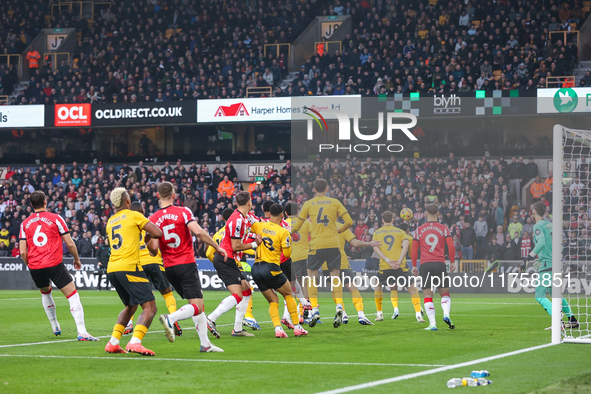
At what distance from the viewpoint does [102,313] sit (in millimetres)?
16812

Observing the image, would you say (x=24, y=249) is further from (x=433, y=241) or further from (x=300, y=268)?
(x=433, y=241)

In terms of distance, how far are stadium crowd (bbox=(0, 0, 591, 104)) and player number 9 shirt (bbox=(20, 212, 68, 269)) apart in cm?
2166

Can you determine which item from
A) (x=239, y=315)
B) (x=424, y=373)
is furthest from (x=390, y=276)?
(x=424, y=373)

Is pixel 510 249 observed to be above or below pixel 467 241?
below

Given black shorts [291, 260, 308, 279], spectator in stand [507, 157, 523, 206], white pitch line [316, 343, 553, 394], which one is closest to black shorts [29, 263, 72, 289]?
black shorts [291, 260, 308, 279]

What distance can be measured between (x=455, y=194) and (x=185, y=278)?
1742 cm

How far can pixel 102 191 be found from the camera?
Answer: 3419cm

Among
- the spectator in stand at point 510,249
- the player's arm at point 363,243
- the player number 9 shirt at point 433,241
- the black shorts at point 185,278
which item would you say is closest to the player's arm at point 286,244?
the player's arm at point 363,243

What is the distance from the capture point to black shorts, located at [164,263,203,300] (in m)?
9.48

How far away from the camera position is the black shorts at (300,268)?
46.7 feet

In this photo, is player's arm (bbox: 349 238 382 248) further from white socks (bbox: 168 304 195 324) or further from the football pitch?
white socks (bbox: 168 304 195 324)

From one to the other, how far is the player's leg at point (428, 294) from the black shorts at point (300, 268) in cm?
254

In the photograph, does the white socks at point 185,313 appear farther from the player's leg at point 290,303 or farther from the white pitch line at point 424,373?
the white pitch line at point 424,373

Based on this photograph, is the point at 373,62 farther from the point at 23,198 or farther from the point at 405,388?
the point at 405,388
